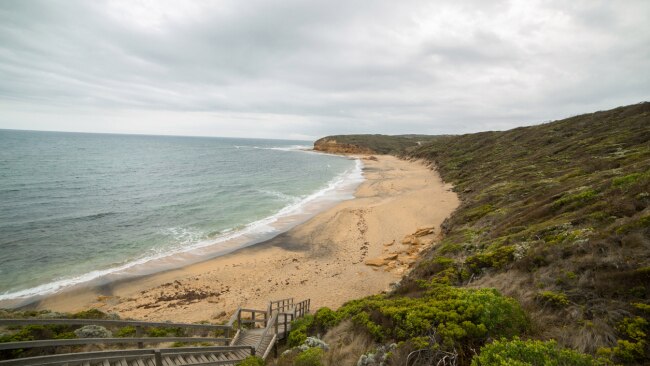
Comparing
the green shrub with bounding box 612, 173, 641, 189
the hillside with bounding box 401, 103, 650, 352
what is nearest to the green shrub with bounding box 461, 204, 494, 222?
the hillside with bounding box 401, 103, 650, 352

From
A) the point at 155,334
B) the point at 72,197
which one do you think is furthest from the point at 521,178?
the point at 72,197

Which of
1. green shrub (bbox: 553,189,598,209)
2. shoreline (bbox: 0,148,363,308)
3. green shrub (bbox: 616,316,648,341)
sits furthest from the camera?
shoreline (bbox: 0,148,363,308)

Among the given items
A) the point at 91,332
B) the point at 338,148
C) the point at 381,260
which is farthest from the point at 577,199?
the point at 338,148

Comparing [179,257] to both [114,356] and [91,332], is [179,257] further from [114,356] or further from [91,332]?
[114,356]

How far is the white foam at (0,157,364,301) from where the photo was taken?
1756cm

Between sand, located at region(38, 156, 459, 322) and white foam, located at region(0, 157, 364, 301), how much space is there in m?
1.13

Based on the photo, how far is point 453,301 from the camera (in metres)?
6.96

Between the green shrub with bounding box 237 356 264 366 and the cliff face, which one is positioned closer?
the green shrub with bounding box 237 356 264 366

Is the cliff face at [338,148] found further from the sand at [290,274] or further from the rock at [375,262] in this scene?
the rock at [375,262]

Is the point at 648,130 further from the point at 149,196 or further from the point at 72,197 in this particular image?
the point at 72,197

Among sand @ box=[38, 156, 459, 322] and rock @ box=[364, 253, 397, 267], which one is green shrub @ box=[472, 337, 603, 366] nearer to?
sand @ box=[38, 156, 459, 322]

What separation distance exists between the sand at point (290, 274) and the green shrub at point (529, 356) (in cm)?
1113

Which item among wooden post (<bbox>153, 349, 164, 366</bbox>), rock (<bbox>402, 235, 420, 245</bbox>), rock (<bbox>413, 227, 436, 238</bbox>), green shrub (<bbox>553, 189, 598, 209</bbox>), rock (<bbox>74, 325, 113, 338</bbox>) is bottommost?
rock (<bbox>402, 235, 420, 245</bbox>)

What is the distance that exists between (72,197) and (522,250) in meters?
47.2
